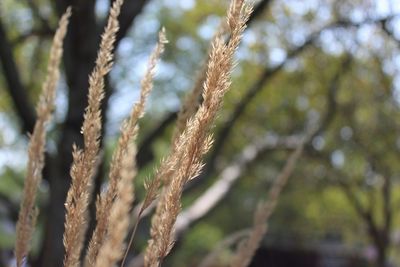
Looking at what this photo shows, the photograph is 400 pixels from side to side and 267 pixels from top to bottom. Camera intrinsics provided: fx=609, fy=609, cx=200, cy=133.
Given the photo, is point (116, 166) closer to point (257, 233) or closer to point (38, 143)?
point (38, 143)

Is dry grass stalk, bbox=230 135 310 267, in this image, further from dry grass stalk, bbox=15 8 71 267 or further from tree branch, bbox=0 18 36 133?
tree branch, bbox=0 18 36 133

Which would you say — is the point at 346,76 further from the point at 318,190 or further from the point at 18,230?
the point at 18,230

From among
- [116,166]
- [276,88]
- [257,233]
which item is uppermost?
[116,166]

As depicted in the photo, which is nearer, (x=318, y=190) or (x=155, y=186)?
(x=155, y=186)

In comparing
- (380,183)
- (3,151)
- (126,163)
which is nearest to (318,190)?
(380,183)

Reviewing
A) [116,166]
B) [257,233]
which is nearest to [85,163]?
[116,166]

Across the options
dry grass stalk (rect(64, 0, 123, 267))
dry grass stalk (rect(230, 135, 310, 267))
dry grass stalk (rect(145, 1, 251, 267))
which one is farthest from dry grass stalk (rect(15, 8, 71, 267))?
dry grass stalk (rect(230, 135, 310, 267))
